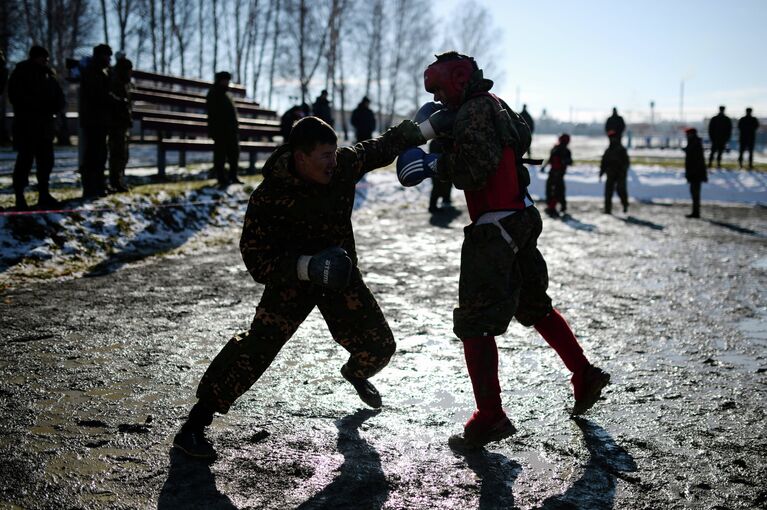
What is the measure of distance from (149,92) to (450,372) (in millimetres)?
13292

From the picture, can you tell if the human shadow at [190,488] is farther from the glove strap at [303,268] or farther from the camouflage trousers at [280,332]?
the glove strap at [303,268]

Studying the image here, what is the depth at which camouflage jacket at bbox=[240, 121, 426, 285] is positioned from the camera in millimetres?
3156

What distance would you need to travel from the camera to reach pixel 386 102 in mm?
47750

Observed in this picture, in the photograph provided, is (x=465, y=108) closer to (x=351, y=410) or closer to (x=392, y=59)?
(x=351, y=410)

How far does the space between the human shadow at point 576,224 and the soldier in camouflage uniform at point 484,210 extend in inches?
355

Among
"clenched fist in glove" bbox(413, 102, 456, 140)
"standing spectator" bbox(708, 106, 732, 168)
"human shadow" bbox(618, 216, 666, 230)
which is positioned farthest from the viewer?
"standing spectator" bbox(708, 106, 732, 168)

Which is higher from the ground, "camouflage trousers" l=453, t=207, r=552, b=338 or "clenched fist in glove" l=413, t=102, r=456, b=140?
"clenched fist in glove" l=413, t=102, r=456, b=140

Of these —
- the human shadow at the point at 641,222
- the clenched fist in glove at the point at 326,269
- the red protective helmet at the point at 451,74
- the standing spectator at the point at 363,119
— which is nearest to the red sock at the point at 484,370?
the clenched fist in glove at the point at 326,269

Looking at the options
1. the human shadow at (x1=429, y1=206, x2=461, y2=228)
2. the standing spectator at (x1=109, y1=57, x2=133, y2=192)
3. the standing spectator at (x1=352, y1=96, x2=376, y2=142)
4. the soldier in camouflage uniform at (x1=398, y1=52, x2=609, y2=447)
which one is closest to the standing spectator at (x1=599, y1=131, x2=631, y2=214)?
the human shadow at (x1=429, y1=206, x2=461, y2=228)

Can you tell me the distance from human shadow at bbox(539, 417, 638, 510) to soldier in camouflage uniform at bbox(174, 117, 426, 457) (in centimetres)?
115

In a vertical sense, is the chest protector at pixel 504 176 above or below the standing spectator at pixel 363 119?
below

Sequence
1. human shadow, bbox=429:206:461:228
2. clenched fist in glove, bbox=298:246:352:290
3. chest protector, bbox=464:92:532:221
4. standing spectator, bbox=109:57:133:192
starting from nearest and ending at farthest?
1. clenched fist in glove, bbox=298:246:352:290
2. chest protector, bbox=464:92:532:221
3. standing spectator, bbox=109:57:133:192
4. human shadow, bbox=429:206:461:228

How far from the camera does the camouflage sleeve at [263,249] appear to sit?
3141 mm

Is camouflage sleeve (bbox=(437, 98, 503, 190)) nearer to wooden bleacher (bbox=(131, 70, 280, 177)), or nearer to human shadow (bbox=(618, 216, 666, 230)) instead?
human shadow (bbox=(618, 216, 666, 230))
